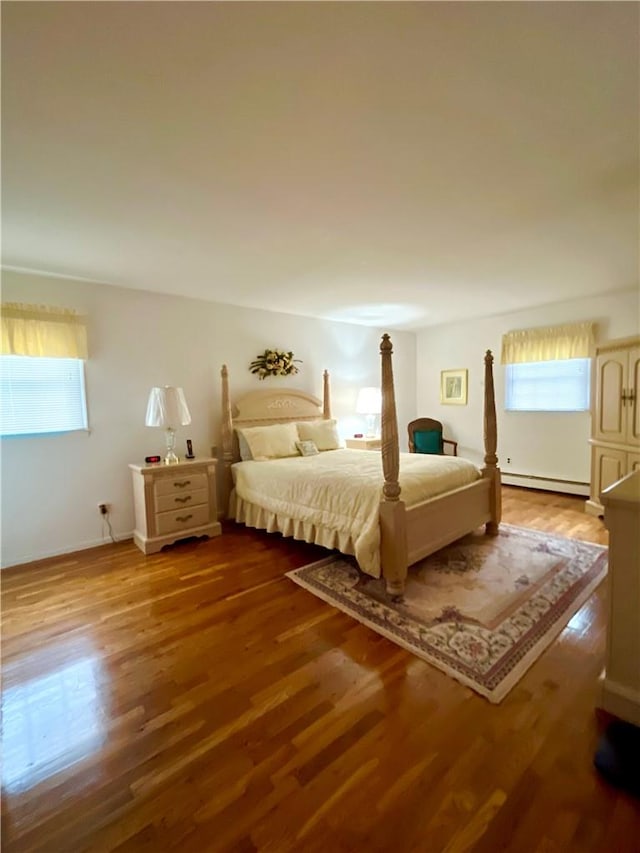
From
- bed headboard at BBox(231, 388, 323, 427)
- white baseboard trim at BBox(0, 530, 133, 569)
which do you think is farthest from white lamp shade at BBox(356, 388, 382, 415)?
white baseboard trim at BBox(0, 530, 133, 569)

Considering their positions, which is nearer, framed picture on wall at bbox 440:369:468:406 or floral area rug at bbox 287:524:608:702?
floral area rug at bbox 287:524:608:702

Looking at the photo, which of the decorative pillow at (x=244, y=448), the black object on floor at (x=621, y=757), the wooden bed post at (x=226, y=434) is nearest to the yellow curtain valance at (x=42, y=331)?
the wooden bed post at (x=226, y=434)

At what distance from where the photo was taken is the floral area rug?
1838mm

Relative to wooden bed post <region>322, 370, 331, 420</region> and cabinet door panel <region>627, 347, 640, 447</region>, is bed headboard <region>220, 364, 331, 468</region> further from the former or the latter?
cabinet door panel <region>627, 347, 640, 447</region>

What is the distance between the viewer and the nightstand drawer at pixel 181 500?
332cm

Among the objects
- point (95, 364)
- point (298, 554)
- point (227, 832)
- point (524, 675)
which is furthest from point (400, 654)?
point (95, 364)

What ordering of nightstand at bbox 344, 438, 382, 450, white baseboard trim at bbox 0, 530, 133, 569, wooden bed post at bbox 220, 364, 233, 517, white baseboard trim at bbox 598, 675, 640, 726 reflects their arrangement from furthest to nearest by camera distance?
nightstand at bbox 344, 438, 382, 450 → wooden bed post at bbox 220, 364, 233, 517 → white baseboard trim at bbox 0, 530, 133, 569 → white baseboard trim at bbox 598, 675, 640, 726

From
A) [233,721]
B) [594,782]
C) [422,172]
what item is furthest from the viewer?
[422,172]

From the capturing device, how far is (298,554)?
3150 millimetres

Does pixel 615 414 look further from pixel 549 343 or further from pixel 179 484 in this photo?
pixel 179 484

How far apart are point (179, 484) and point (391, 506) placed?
6.63 feet

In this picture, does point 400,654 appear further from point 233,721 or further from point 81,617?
point 81,617

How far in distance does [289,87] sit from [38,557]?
3.70m

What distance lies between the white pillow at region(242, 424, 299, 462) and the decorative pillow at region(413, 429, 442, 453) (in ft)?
7.13
